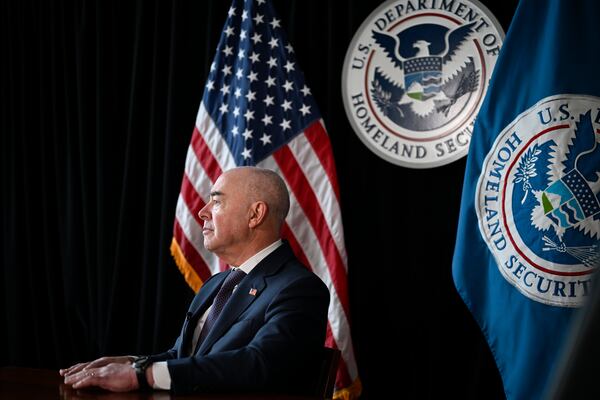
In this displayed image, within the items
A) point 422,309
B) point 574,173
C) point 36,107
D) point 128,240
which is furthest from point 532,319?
point 36,107

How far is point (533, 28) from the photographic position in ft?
8.49

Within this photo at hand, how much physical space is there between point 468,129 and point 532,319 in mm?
971

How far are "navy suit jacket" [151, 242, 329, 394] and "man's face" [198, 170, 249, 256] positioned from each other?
15 cm

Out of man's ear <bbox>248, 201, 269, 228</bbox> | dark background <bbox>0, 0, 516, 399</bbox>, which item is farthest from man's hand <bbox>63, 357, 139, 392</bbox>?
dark background <bbox>0, 0, 516, 399</bbox>

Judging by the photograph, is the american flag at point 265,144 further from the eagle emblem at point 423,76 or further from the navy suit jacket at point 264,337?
the navy suit jacket at point 264,337

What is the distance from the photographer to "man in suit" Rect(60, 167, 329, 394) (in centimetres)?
161

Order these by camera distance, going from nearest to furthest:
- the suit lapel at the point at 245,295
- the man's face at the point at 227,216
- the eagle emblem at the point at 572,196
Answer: the suit lapel at the point at 245,295 < the man's face at the point at 227,216 < the eagle emblem at the point at 572,196

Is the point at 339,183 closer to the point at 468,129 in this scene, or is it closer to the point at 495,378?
the point at 468,129

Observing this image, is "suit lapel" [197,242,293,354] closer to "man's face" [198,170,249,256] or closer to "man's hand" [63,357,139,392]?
"man's face" [198,170,249,256]

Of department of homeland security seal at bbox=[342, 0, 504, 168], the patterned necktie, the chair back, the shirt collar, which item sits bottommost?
the chair back

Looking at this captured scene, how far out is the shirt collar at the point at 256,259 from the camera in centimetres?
218

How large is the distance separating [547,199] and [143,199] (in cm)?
226

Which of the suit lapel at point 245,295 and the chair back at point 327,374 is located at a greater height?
the suit lapel at point 245,295

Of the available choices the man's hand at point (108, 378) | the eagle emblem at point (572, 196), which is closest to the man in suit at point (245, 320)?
the man's hand at point (108, 378)
